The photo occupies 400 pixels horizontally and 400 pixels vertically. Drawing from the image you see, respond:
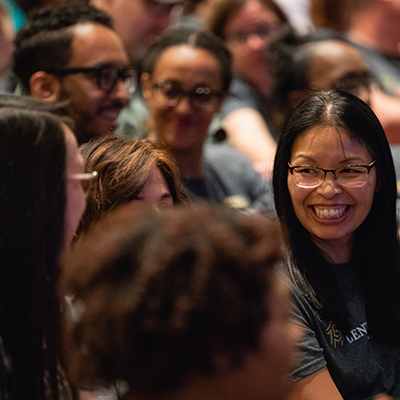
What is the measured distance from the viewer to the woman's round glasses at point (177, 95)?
8.60ft

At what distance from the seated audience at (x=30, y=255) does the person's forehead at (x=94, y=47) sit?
1282 millimetres

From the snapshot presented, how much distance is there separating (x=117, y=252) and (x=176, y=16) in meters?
3.26

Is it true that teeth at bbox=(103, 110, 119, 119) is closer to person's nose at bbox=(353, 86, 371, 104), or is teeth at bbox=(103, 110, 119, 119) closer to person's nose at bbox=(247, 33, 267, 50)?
person's nose at bbox=(353, 86, 371, 104)

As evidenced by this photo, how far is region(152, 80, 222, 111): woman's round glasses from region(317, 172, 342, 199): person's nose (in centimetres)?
105

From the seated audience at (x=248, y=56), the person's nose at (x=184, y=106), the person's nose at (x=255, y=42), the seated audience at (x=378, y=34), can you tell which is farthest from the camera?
the seated audience at (x=378, y=34)

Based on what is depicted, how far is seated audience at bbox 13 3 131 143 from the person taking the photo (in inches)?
94.7

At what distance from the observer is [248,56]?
137 inches

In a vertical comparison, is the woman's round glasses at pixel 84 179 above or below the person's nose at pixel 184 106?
above

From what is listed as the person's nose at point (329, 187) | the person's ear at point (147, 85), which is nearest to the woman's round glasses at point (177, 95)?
the person's ear at point (147, 85)

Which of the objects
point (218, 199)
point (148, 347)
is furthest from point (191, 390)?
point (218, 199)

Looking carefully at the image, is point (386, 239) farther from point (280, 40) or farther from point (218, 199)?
point (280, 40)

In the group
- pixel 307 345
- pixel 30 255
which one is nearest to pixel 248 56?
pixel 307 345

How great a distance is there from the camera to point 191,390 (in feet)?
2.69

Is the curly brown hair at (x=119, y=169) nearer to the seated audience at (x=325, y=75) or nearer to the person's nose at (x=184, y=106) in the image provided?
the person's nose at (x=184, y=106)
